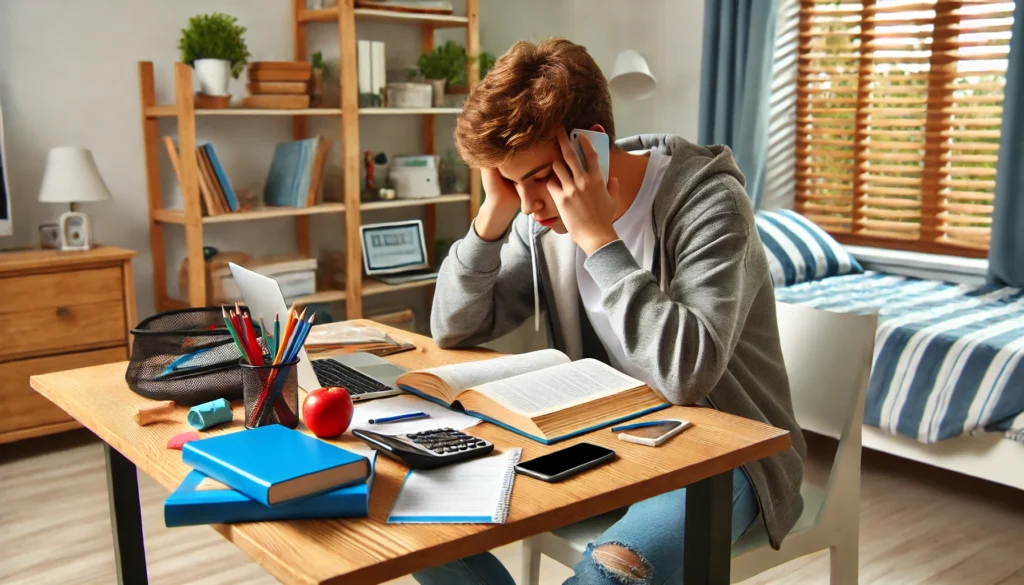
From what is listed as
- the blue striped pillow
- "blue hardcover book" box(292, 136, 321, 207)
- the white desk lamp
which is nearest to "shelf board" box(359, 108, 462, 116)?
"blue hardcover book" box(292, 136, 321, 207)

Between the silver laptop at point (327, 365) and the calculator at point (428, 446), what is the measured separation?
0.20 meters

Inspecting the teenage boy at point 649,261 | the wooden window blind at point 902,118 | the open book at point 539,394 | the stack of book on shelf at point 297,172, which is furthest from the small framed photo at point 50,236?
the wooden window blind at point 902,118

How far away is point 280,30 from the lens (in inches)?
149

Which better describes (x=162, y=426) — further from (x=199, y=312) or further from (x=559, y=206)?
(x=559, y=206)

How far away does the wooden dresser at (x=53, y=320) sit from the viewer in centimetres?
296

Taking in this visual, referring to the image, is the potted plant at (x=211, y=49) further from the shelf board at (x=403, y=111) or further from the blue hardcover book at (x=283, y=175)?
the shelf board at (x=403, y=111)

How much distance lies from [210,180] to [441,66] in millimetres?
1102

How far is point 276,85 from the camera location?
3.45m

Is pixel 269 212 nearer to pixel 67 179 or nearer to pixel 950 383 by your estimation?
pixel 67 179

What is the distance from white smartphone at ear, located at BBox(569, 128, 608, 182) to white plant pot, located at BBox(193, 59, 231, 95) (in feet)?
7.15

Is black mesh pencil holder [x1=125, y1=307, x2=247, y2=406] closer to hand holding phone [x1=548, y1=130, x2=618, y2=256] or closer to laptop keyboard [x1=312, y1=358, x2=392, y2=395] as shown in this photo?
laptop keyboard [x1=312, y1=358, x2=392, y2=395]

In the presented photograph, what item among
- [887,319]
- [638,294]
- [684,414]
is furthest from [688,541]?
[887,319]

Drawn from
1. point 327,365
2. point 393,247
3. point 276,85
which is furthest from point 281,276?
point 327,365

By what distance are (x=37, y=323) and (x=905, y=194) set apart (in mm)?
3288
